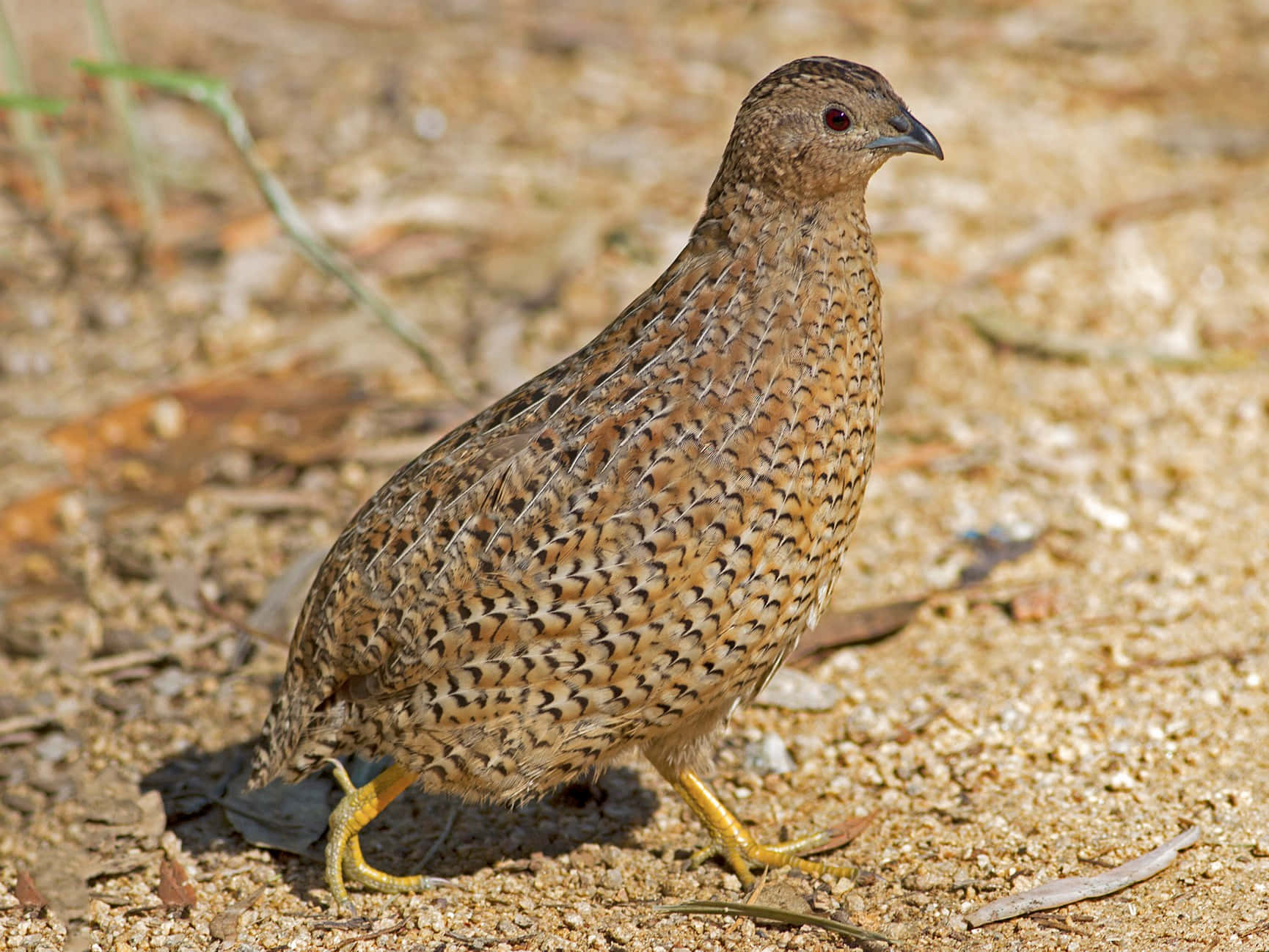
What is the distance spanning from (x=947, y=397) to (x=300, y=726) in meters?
3.53

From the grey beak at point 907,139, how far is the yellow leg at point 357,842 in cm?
208

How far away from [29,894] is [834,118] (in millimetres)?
2978

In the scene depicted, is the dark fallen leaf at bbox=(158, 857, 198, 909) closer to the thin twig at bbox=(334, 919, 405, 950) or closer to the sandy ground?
the sandy ground

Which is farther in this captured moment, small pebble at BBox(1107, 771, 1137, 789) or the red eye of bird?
small pebble at BBox(1107, 771, 1137, 789)

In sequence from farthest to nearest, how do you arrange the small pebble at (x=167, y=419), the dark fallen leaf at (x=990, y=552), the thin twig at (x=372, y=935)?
the small pebble at (x=167, y=419)
the dark fallen leaf at (x=990, y=552)
the thin twig at (x=372, y=935)

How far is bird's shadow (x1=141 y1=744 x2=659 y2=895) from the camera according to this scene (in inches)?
165

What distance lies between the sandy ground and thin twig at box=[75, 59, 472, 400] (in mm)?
444

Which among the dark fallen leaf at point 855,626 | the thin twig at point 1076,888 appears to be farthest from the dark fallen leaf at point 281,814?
the thin twig at point 1076,888

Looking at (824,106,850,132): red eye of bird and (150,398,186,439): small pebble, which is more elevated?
(824,106,850,132): red eye of bird

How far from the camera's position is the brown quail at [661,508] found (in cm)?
346


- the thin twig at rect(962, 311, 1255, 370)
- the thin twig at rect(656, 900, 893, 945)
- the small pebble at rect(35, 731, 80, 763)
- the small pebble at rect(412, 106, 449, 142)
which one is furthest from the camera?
the small pebble at rect(412, 106, 449, 142)

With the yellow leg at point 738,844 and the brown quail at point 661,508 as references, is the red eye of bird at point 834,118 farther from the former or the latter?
the yellow leg at point 738,844

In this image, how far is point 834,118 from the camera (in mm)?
3594

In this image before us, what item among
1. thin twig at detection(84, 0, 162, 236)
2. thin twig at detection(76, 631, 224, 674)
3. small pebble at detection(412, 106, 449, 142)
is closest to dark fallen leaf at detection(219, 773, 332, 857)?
thin twig at detection(76, 631, 224, 674)
